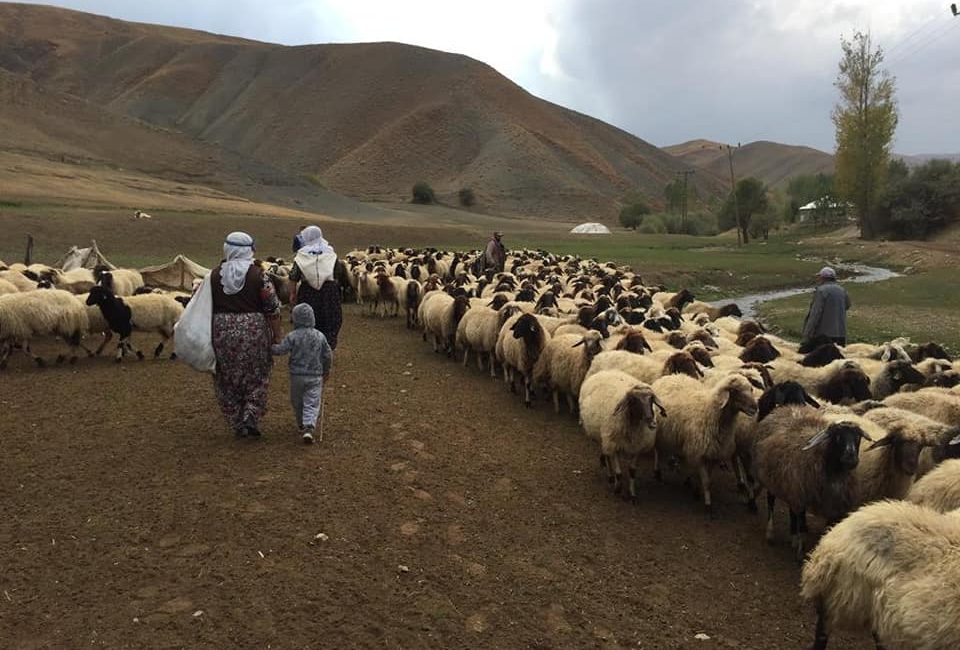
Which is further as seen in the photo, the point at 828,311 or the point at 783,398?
the point at 828,311

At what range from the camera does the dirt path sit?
181 inches

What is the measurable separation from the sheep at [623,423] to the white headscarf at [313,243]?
3.95 m

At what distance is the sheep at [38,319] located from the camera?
11117 mm

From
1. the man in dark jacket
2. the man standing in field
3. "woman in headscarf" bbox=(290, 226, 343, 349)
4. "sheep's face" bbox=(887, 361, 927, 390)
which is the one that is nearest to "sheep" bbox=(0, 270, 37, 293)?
"woman in headscarf" bbox=(290, 226, 343, 349)

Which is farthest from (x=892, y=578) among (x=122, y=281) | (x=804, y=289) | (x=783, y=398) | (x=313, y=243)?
(x=804, y=289)

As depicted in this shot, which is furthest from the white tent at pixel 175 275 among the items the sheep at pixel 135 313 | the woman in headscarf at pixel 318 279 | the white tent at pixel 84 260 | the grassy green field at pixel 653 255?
the woman in headscarf at pixel 318 279

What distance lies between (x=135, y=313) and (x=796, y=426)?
36.1ft

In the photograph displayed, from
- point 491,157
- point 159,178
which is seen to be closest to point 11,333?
point 159,178

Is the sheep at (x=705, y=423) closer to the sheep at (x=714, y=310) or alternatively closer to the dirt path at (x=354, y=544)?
the dirt path at (x=354, y=544)

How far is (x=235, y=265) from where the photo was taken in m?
7.34

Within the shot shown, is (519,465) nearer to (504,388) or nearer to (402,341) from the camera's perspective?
(504,388)

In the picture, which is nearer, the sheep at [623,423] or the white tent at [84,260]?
the sheep at [623,423]

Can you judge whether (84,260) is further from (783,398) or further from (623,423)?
(783,398)

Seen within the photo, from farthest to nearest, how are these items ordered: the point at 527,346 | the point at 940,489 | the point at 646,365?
the point at 527,346, the point at 646,365, the point at 940,489
